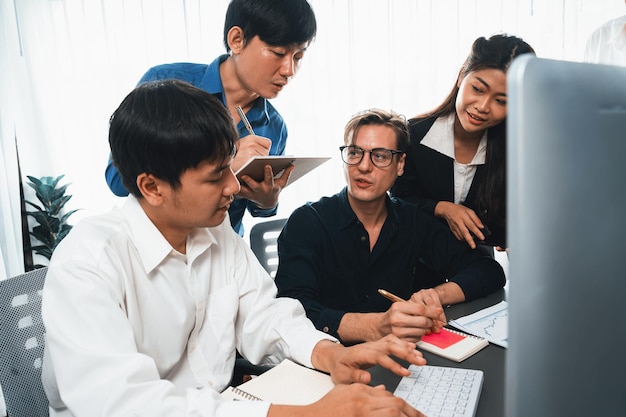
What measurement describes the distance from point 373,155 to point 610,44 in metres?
1.92

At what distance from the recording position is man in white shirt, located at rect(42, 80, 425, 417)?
75 centimetres

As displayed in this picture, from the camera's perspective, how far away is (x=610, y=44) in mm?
2576

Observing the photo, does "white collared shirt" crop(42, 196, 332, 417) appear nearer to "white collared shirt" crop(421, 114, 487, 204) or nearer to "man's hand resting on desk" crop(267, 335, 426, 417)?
"man's hand resting on desk" crop(267, 335, 426, 417)

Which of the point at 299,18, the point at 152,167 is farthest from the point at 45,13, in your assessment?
the point at 152,167

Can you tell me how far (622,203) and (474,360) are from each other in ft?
2.31

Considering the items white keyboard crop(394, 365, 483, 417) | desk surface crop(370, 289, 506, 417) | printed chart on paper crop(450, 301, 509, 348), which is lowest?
printed chart on paper crop(450, 301, 509, 348)

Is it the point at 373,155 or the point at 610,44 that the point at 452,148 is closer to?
the point at 373,155

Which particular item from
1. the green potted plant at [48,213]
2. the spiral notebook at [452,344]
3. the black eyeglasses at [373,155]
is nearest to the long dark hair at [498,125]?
the black eyeglasses at [373,155]

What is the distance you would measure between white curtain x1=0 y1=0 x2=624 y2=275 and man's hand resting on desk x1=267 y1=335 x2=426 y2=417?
2376 mm

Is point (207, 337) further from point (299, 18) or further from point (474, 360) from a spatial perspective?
point (299, 18)

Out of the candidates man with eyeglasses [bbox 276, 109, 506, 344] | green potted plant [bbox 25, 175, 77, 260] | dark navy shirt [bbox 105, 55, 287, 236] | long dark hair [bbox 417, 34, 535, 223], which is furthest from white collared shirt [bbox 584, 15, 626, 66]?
→ green potted plant [bbox 25, 175, 77, 260]

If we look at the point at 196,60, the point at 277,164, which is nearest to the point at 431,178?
the point at 277,164

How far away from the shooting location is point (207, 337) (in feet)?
3.64

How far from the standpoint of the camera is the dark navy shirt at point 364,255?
1460mm
